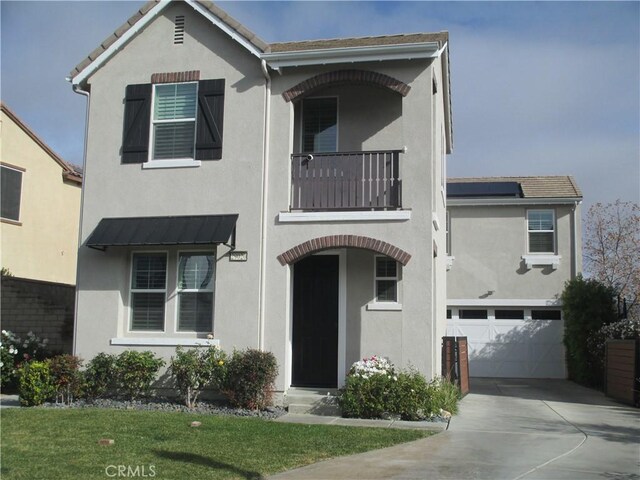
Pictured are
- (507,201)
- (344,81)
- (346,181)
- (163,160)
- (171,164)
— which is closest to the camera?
(346,181)

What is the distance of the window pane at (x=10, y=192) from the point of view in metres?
21.4

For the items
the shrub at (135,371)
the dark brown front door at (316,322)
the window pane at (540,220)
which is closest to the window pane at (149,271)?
the shrub at (135,371)

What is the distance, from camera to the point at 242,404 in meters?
12.8

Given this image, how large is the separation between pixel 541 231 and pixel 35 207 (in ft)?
54.3

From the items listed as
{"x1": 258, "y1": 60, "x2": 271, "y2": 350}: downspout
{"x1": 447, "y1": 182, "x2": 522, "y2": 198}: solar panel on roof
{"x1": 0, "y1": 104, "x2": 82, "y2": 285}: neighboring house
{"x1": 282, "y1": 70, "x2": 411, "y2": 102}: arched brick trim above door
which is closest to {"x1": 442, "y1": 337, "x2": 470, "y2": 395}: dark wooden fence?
{"x1": 258, "y1": 60, "x2": 271, "y2": 350}: downspout

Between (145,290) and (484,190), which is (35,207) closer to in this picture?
(145,290)

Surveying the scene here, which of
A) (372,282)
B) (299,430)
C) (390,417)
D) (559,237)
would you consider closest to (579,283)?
(559,237)

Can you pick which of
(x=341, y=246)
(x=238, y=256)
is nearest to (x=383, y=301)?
(x=341, y=246)

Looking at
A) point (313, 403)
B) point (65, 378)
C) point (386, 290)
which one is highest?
point (386, 290)

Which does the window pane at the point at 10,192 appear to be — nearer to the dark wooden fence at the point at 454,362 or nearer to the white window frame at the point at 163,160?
the white window frame at the point at 163,160

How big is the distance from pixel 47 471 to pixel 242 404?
4.93 m

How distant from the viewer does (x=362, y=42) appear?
14070 mm

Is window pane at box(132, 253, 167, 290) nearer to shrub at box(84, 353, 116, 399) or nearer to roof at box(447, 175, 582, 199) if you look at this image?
shrub at box(84, 353, 116, 399)

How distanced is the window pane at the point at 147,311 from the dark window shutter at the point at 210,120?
2969mm
